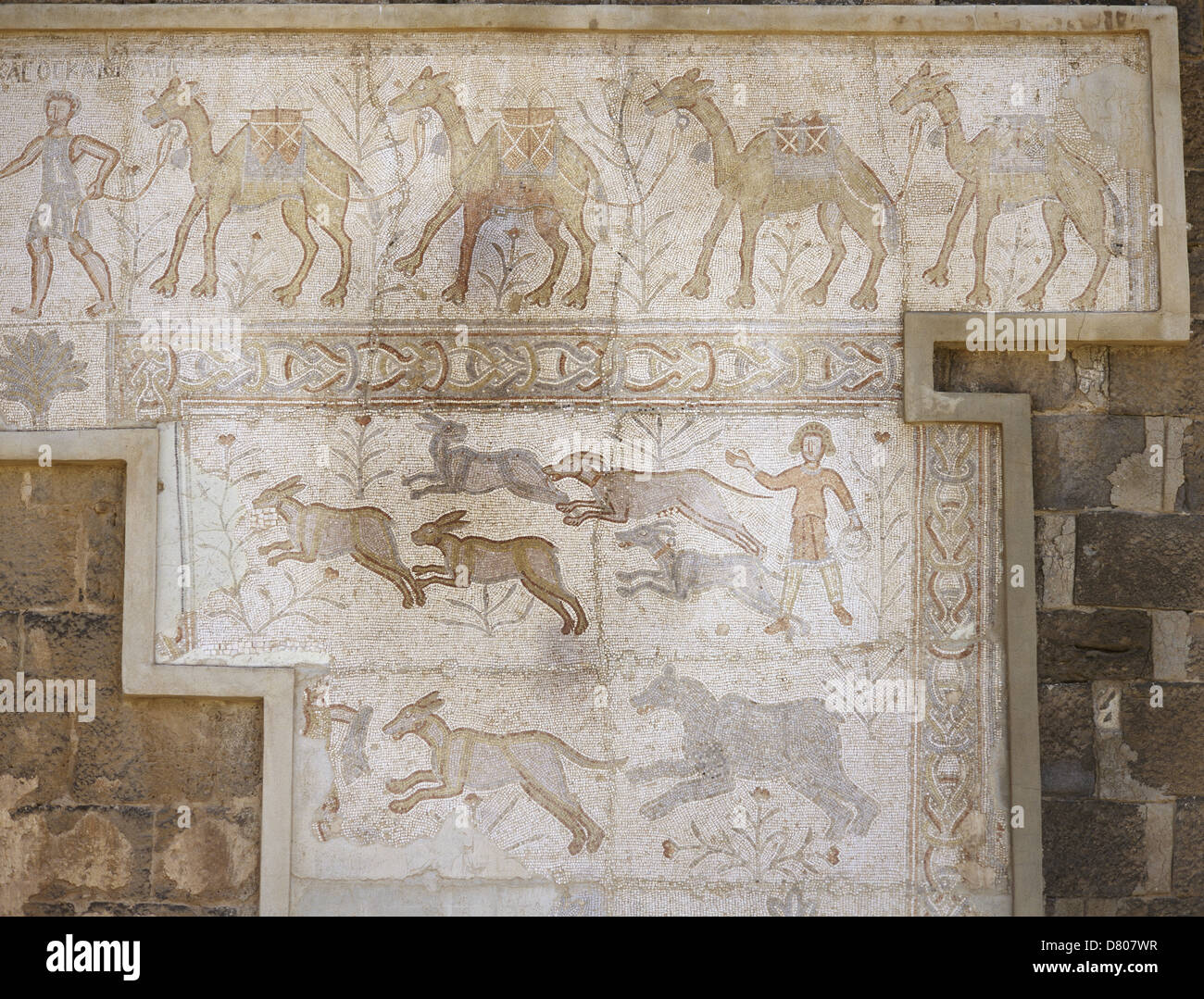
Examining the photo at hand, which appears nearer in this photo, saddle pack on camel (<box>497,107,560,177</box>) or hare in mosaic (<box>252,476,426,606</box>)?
hare in mosaic (<box>252,476,426,606</box>)

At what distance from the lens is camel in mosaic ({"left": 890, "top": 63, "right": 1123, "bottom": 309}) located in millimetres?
3828

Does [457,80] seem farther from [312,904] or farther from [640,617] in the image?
[312,904]

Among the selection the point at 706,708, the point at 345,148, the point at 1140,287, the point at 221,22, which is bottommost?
the point at 706,708

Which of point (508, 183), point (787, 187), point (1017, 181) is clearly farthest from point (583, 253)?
point (1017, 181)

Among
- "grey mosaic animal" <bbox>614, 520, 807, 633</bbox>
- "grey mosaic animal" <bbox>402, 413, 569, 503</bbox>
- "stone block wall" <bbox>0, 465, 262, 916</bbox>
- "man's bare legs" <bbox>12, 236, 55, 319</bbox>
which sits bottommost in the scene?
"stone block wall" <bbox>0, 465, 262, 916</bbox>

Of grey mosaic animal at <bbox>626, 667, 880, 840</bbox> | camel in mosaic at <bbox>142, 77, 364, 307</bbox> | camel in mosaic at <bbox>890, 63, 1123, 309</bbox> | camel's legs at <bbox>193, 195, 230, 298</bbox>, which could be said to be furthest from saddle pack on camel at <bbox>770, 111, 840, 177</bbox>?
camel's legs at <bbox>193, 195, 230, 298</bbox>

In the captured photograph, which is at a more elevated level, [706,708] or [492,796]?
[706,708]

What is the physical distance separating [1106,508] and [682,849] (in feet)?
5.63

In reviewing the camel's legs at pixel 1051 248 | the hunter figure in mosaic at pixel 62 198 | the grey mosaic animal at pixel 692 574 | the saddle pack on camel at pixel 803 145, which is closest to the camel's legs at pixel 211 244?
the hunter figure in mosaic at pixel 62 198

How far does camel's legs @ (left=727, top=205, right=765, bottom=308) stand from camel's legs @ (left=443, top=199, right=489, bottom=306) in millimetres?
824

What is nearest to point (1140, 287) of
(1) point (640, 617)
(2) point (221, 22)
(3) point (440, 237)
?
(1) point (640, 617)

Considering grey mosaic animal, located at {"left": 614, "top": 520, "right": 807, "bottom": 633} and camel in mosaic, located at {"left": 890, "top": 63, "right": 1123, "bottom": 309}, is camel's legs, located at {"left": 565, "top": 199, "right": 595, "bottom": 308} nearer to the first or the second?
grey mosaic animal, located at {"left": 614, "top": 520, "right": 807, "bottom": 633}

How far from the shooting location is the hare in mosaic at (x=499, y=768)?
3.67 meters

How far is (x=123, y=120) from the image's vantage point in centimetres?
386
